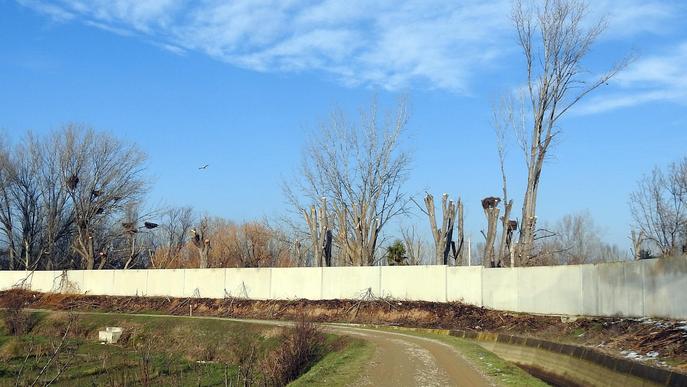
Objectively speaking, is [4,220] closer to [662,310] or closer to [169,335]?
[169,335]

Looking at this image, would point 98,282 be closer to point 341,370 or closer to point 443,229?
point 443,229

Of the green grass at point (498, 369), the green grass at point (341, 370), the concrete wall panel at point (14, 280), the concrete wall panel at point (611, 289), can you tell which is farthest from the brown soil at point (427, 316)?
the green grass at point (341, 370)

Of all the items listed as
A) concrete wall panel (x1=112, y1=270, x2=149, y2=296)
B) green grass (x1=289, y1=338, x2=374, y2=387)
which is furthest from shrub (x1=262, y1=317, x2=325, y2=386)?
concrete wall panel (x1=112, y1=270, x2=149, y2=296)

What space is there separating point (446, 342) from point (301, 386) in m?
9.62

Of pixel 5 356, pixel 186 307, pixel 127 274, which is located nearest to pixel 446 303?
pixel 186 307

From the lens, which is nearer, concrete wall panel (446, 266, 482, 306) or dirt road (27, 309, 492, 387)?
dirt road (27, 309, 492, 387)

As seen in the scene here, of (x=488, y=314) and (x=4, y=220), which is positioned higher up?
(x=4, y=220)

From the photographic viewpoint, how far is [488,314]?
29297 millimetres

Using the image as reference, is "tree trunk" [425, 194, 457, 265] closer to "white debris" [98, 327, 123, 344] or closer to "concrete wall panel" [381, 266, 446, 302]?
"concrete wall panel" [381, 266, 446, 302]

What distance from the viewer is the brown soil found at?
16828mm

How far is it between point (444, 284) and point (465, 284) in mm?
1276

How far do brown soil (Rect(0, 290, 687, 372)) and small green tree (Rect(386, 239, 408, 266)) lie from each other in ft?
34.4

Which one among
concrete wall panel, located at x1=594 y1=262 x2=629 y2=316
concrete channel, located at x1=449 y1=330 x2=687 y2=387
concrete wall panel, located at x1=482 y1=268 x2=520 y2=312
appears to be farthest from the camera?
concrete wall panel, located at x1=482 y1=268 x2=520 y2=312

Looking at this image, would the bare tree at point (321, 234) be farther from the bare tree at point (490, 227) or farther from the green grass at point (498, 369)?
the green grass at point (498, 369)
